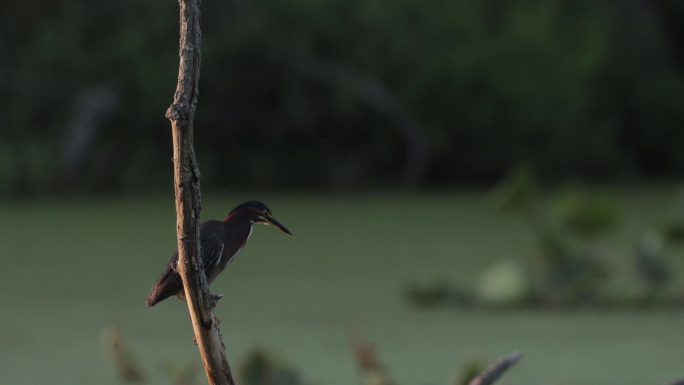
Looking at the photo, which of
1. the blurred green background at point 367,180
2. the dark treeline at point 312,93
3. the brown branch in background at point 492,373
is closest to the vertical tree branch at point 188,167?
the brown branch in background at point 492,373

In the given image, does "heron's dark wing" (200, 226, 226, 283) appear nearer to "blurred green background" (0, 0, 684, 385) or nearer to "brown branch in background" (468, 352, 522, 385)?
"brown branch in background" (468, 352, 522, 385)

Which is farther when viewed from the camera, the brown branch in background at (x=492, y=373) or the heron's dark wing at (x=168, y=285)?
the brown branch in background at (x=492, y=373)

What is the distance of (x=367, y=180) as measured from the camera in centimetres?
934

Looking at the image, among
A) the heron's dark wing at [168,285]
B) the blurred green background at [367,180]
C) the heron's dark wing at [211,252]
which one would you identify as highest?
the blurred green background at [367,180]

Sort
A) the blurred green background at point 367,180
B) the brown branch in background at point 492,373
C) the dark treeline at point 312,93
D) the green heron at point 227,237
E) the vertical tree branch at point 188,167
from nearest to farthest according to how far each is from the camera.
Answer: the vertical tree branch at point 188,167, the green heron at point 227,237, the brown branch in background at point 492,373, the blurred green background at point 367,180, the dark treeline at point 312,93

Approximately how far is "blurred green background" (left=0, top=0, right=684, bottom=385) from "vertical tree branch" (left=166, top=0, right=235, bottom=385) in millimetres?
2897

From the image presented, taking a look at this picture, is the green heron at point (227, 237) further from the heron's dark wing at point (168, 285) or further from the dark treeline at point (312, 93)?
the dark treeline at point (312, 93)

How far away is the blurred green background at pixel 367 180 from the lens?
4.57m

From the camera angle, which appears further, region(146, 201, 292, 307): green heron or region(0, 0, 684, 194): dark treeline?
region(0, 0, 684, 194): dark treeline

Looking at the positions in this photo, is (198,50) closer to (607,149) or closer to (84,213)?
(84,213)

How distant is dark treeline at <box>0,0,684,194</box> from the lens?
8398 mm

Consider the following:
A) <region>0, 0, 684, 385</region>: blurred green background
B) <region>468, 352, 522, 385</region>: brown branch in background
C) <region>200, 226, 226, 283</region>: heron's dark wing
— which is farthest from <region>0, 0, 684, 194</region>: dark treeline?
<region>200, 226, 226, 283</region>: heron's dark wing

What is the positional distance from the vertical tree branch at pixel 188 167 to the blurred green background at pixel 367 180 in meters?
2.90

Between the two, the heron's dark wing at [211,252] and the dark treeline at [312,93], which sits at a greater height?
the dark treeline at [312,93]
